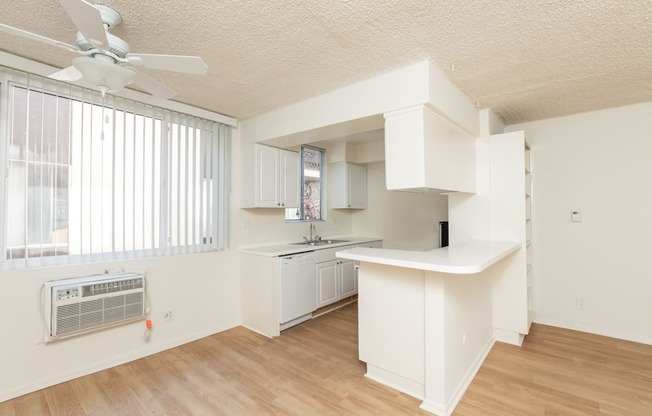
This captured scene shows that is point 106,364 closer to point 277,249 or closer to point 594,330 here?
point 277,249

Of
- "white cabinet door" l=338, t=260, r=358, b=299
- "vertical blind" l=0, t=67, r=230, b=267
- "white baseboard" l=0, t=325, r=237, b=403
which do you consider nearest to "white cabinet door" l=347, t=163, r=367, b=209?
"white cabinet door" l=338, t=260, r=358, b=299

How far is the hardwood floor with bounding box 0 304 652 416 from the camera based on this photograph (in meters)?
2.08

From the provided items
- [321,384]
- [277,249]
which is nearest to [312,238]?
[277,249]

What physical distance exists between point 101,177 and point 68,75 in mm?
→ 1178

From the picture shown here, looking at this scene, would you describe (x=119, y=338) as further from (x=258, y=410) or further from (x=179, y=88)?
(x=179, y=88)

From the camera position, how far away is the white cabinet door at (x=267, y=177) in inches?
144

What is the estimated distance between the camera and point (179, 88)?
108 inches

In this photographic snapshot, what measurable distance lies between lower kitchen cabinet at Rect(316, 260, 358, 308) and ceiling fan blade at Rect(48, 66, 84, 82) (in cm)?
290

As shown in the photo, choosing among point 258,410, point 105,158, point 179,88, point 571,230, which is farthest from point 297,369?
point 571,230

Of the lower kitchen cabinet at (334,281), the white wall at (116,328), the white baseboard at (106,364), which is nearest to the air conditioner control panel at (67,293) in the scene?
the white wall at (116,328)

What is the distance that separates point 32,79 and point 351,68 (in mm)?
2450

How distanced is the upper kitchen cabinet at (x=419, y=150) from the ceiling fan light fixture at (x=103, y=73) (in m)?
1.79

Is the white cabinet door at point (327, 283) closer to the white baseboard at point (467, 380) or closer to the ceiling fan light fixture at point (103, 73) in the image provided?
the white baseboard at point (467, 380)

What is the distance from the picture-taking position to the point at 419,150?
7.55ft
